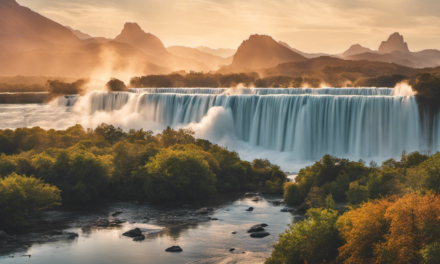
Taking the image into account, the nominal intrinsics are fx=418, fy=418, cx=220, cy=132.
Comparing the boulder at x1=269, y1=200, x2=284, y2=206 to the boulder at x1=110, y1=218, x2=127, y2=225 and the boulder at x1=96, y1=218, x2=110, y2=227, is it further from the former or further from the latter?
the boulder at x1=96, y1=218, x2=110, y2=227

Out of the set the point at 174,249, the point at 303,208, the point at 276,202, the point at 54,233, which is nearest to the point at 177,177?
the point at 276,202

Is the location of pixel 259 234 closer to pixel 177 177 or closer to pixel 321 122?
pixel 177 177

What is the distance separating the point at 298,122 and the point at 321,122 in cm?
417

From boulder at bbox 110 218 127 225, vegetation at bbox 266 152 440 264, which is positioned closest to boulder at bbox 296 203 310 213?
vegetation at bbox 266 152 440 264

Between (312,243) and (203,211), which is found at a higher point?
(312,243)

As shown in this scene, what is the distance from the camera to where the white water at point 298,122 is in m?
69.8

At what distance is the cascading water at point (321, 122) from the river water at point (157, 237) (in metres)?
30.9

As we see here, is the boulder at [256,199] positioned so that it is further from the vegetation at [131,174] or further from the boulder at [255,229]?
the boulder at [255,229]

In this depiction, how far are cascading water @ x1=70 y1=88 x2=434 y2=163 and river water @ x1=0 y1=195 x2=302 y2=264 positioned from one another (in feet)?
101

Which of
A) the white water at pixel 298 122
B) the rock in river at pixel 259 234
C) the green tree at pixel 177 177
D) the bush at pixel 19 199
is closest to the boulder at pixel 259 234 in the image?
the rock in river at pixel 259 234

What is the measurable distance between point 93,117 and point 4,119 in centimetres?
2631

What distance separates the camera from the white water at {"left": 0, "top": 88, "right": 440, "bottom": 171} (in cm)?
6981

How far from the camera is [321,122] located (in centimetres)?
7475

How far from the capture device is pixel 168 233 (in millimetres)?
35969
